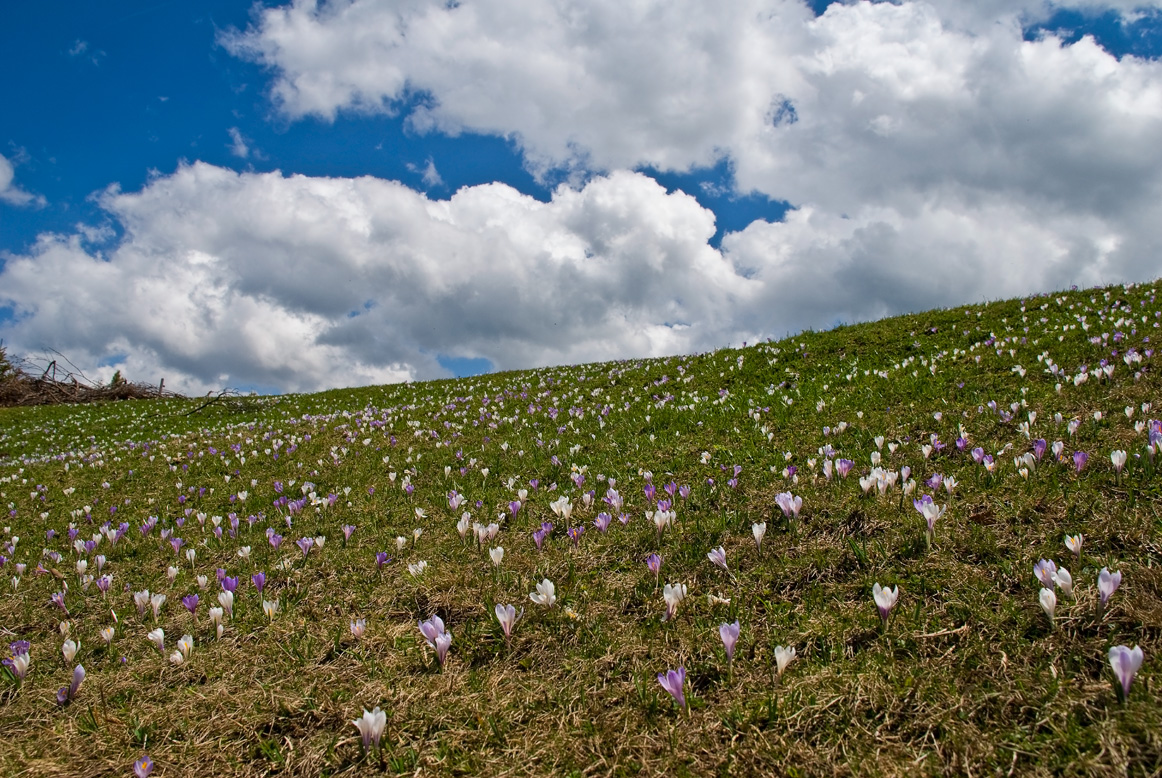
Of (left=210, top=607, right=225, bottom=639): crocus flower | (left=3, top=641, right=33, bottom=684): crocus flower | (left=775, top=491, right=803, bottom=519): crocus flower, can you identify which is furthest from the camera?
(left=775, top=491, right=803, bottom=519): crocus flower

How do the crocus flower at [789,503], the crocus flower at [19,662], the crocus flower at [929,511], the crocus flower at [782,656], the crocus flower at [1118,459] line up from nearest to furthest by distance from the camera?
the crocus flower at [782,656]
the crocus flower at [19,662]
the crocus flower at [929,511]
the crocus flower at [1118,459]
the crocus flower at [789,503]

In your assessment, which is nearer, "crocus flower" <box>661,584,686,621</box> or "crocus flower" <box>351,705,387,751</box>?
"crocus flower" <box>351,705,387,751</box>

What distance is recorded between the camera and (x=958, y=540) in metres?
4.03

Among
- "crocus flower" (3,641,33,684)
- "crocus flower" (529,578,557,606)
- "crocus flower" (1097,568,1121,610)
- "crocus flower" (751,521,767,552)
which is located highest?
"crocus flower" (751,521,767,552)

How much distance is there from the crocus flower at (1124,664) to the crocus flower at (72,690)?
5.23 meters

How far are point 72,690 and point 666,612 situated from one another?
3608 mm

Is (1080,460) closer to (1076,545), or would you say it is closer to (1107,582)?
(1076,545)

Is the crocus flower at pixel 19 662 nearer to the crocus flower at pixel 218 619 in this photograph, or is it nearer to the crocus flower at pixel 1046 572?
the crocus flower at pixel 218 619

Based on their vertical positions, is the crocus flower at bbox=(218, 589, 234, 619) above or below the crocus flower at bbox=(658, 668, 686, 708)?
above

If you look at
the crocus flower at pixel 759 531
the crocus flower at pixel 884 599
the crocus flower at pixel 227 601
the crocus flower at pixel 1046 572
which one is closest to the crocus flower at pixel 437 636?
the crocus flower at pixel 227 601

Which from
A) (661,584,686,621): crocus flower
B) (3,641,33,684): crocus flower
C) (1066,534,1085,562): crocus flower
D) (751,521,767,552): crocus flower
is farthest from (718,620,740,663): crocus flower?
(3,641,33,684): crocus flower

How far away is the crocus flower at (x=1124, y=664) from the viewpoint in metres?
2.40

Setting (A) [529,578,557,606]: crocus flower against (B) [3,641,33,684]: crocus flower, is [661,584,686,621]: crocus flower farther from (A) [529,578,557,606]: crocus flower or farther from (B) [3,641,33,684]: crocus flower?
(B) [3,641,33,684]: crocus flower

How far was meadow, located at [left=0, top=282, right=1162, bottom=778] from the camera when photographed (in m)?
2.74
